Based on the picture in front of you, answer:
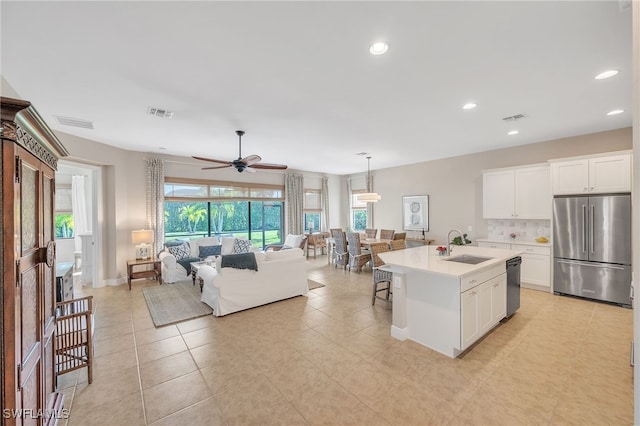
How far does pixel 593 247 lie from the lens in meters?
4.27

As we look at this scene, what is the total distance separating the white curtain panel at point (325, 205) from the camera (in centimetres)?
935

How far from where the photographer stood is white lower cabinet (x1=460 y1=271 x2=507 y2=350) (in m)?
2.71

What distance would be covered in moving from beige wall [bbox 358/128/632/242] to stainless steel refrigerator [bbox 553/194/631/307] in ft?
3.52

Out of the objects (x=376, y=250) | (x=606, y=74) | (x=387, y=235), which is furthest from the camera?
(x=387, y=235)

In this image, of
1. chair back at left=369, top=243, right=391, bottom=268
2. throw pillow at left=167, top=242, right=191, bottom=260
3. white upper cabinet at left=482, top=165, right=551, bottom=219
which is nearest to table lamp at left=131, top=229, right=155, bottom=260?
throw pillow at left=167, top=242, right=191, bottom=260

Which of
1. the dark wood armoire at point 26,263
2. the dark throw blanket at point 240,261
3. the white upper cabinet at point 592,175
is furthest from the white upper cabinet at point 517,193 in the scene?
the dark wood armoire at point 26,263

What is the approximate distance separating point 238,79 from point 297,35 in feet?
3.02

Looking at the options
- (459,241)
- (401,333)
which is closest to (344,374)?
(401,333)

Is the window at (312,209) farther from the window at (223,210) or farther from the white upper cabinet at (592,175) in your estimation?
the white upper cabinet at (592,175)

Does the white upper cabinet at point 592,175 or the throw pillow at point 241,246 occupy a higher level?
the white upper cabinet at point 592,175

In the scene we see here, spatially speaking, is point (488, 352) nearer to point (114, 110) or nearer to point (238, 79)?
point (238, 79)

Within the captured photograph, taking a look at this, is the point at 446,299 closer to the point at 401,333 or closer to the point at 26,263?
the point at 401,333

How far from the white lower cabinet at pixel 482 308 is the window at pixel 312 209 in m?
6.42

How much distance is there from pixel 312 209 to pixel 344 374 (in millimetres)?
6970
